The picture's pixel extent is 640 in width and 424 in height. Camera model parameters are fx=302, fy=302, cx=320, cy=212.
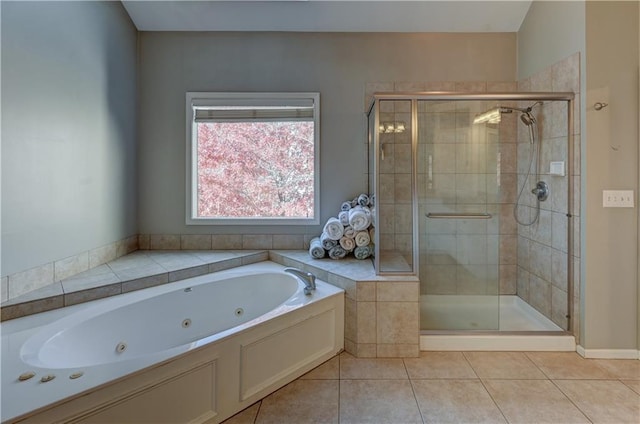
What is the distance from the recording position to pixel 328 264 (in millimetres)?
2484

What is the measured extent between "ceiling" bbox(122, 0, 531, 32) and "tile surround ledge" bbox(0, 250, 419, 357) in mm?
2255

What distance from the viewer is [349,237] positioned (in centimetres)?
260

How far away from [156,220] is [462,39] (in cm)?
348

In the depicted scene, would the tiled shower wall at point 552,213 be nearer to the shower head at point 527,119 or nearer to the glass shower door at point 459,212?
the shower head at point 527,119

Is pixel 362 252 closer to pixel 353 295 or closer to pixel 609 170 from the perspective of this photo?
pixel 353 295

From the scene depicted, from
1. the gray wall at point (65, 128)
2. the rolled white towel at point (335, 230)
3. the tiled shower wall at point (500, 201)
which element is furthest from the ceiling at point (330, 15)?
the rolled white towel at point (335, 230)

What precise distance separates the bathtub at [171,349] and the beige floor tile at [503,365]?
36.2 inches

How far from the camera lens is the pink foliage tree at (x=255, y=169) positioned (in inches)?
119

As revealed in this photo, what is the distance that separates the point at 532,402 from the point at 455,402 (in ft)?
1.37

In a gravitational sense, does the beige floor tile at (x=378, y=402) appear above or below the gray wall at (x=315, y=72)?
below

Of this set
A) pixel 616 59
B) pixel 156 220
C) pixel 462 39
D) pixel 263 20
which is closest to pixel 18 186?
pixel 156 220

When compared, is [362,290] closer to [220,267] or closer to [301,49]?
[220,267]

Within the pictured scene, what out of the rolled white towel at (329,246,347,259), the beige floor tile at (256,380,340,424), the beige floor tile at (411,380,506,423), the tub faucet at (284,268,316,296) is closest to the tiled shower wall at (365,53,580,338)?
the rolled white towel at (329,246,347,259)

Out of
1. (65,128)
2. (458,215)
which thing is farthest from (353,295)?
(65,128)
